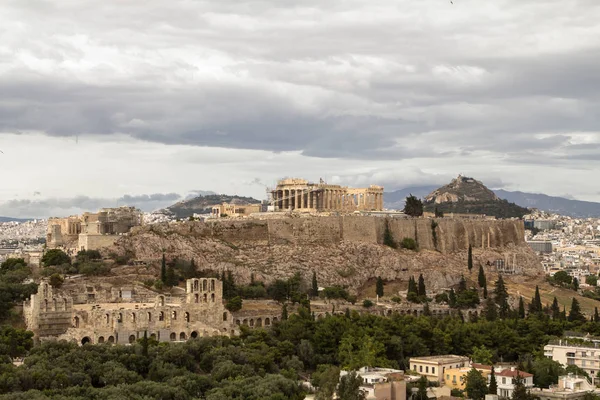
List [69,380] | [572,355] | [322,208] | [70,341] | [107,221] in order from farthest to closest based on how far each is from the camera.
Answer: [322,208], [107,221], [572,355], [70,341], [69,380]

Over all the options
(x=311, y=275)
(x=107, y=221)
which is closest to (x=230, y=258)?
(x=311, y=275)

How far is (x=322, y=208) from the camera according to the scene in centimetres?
11012

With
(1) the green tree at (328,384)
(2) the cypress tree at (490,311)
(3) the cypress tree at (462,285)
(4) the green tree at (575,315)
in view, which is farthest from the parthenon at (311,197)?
(1) the green tree at (328,384)

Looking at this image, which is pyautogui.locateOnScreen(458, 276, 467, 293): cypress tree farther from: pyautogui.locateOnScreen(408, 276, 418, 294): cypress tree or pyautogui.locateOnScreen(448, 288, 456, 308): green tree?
pyautogui.locateOnScreen(408, 276, 418, 294): cypress tree

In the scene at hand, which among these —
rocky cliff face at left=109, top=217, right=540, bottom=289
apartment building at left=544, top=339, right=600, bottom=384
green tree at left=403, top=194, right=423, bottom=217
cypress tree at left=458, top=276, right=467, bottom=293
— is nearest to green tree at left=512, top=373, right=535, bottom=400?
apartment building at left=544, top=339, right=600, bottom=384


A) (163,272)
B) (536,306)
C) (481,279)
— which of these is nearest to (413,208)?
(481,279)

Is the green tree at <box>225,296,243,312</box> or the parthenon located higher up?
the parthenon

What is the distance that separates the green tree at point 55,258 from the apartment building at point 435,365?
28.3m

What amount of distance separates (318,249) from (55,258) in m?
23.7

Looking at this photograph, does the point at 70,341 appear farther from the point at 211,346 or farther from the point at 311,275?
the point at 311,275

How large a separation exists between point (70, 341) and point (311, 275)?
30878 mm

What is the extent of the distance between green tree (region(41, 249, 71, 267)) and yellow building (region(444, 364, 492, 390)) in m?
31.0

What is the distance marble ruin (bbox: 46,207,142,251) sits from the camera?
90375 mm

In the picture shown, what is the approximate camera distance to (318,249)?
97625mm
